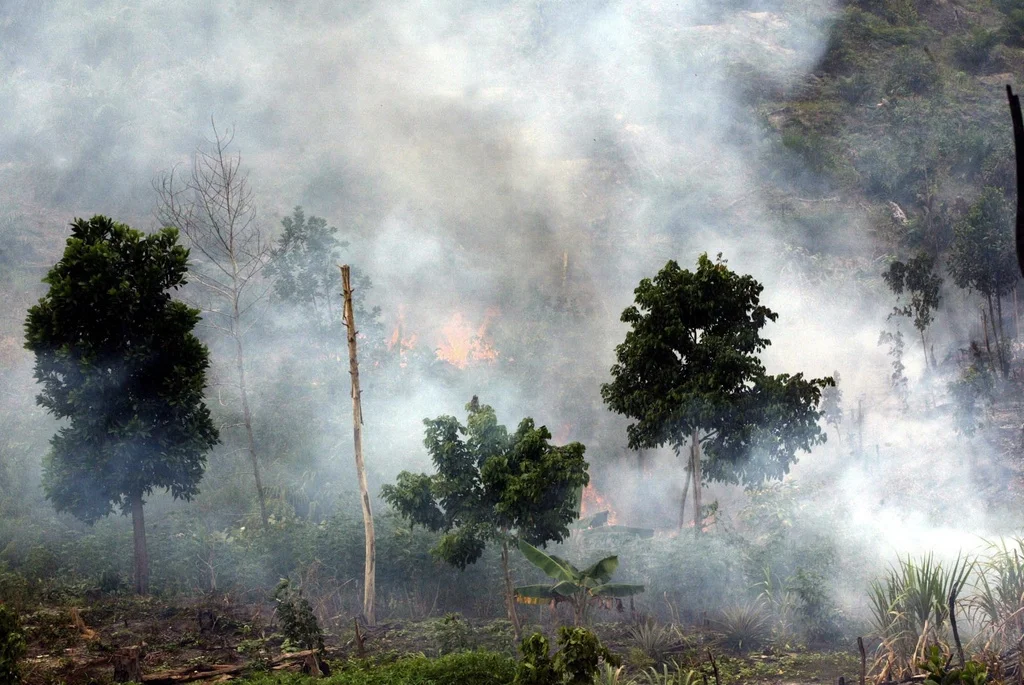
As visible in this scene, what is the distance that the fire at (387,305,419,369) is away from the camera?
90.7ft

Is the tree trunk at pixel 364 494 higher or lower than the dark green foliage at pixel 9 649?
higher

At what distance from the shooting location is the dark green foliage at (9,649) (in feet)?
31.4

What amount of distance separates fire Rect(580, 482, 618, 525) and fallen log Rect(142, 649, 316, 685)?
40.3 ft

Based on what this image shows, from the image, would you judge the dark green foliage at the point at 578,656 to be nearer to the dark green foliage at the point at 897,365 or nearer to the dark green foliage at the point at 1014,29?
the dark green foliage at the point at 897,365

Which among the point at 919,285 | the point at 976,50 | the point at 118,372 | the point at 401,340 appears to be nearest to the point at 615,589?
the point at 118,372

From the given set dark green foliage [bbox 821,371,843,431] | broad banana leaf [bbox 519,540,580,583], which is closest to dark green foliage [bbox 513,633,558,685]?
broad banana leaf [bbox 519,540,580,583]

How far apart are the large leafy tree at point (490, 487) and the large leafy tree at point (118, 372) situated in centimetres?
456

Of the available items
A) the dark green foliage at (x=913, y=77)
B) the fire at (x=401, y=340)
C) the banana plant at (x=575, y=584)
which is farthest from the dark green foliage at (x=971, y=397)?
the dark green foliage at (x=913, y=77)

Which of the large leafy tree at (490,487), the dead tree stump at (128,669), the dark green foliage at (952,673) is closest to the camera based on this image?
the dark green foliage at (952,673)

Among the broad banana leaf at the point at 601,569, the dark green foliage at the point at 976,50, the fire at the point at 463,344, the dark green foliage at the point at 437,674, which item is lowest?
the dark green foliage at the point at 437,674

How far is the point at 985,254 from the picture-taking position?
82.4 ft

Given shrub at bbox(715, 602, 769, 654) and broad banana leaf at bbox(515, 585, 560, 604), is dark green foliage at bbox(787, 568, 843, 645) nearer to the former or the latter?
shrub at bbox(715, 602, 769, 654)

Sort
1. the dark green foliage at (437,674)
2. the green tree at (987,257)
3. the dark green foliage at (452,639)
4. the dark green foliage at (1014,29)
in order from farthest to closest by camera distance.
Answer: the dark green foliage at (1014,29) → the green tree at (987,257) → the dark green foliage at (452,639) → the dark green foliage at (437,674)

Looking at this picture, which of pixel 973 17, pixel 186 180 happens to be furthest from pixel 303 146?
pixel 973 17
